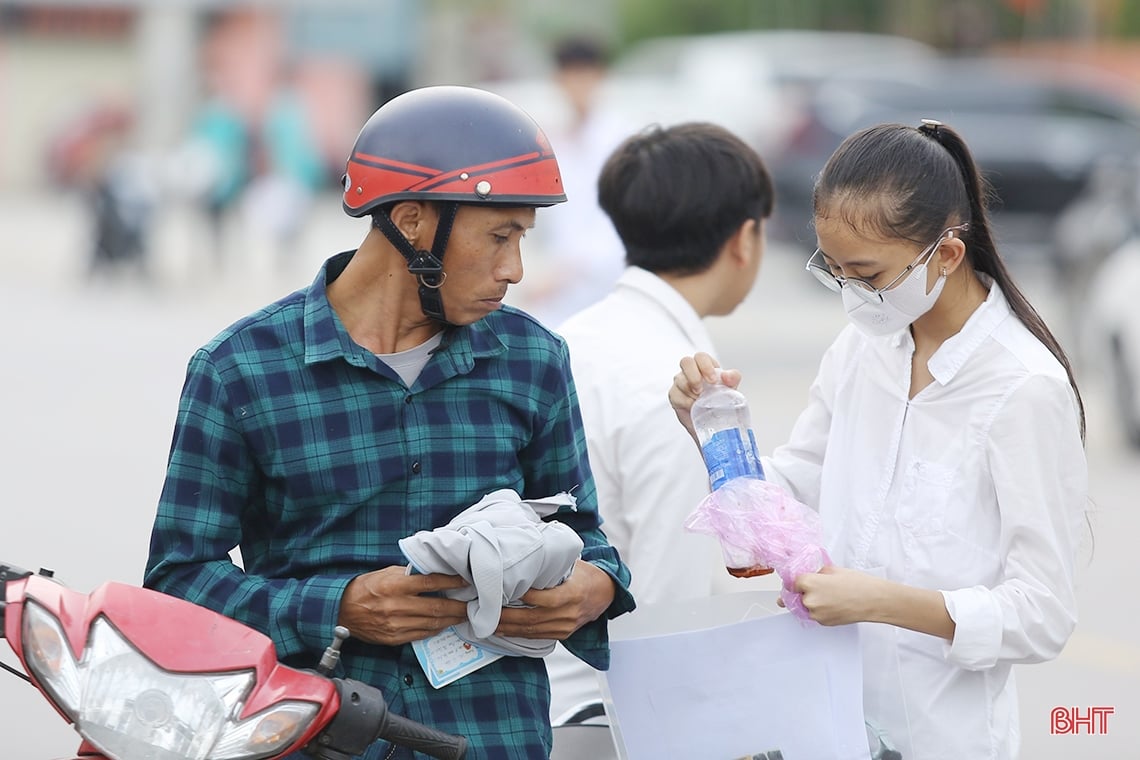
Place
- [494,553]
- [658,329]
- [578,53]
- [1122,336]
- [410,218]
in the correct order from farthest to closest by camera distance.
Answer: [1122,336] → [578,53] → [658,329] → [410,218] → [494,553]

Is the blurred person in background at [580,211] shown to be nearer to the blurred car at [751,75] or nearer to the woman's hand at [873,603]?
the woman's hand at [873,603]

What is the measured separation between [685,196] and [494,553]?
1.44 m

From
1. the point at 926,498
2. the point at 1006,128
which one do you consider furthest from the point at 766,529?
the point at 1006,128

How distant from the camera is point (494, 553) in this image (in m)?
2.43

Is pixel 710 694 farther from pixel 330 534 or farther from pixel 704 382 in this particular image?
pixel 330 534

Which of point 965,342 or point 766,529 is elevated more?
point 965,342

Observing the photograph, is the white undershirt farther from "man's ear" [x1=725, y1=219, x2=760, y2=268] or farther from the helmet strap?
"man's ear" [x1=725, y1=219, x2=760, y2=268]

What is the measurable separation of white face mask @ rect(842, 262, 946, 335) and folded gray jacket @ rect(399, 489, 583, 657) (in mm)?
692

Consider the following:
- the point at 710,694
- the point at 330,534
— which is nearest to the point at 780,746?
the point at 710,694

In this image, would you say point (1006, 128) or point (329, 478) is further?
point (1006, 128)

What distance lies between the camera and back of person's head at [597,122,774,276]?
3.65 metres

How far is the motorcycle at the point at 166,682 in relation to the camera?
2164 mm

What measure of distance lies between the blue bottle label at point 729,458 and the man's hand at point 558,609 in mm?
298

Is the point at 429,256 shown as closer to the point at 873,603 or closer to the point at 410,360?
the point at 410,360
